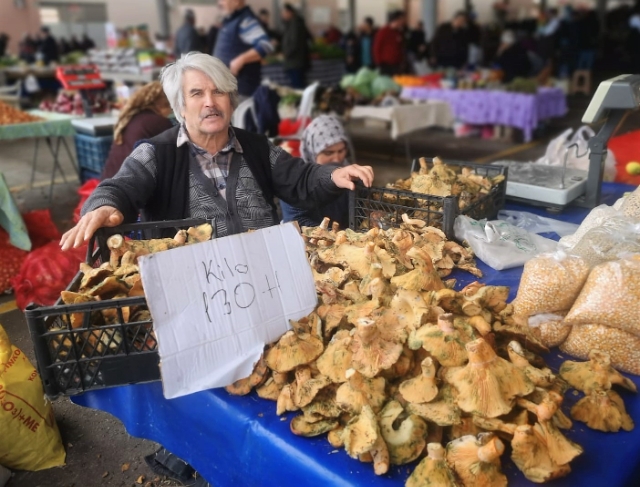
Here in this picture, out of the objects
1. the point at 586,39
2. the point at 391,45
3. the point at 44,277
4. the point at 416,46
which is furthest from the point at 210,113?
the point at 586,39

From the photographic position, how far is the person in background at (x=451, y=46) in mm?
10125

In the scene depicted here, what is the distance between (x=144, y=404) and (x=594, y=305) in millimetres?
1052


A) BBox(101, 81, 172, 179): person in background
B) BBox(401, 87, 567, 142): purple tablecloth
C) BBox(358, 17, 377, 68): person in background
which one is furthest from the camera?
BBox(358, 17, 377, 68): person in background

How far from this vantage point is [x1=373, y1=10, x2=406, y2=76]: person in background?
994cm

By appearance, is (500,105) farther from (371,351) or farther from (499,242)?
(371,351)

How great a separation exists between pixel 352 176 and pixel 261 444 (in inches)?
43.2

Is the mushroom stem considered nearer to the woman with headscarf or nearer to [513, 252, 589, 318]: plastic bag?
[513, 252, 589, 318]: plastic bag

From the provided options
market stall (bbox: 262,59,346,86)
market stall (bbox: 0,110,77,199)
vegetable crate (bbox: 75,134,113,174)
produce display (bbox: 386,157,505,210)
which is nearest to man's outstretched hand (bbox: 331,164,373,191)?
produce display (bbox: 386,157,505,210)

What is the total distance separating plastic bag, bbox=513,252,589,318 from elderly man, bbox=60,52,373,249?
2.48 ft

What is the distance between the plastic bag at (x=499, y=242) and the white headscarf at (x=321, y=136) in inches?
47.7

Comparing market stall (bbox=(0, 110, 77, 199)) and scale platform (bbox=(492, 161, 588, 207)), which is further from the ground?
market stall (bbox=(0, 110, 77, 199))

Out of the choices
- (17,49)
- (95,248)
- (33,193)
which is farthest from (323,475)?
(17,49)

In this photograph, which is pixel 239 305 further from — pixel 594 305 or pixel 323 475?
pixel 594 305

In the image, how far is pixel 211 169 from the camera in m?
2.08
